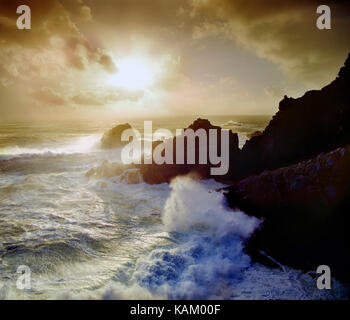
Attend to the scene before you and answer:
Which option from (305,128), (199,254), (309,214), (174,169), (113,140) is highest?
(113,140)

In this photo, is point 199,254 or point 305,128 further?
point 305,128

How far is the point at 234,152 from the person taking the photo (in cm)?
1639

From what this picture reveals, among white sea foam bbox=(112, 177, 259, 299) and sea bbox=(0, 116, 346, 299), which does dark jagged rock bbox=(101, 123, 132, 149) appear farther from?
white sea foam bbox=(112, 177, 259, 299)

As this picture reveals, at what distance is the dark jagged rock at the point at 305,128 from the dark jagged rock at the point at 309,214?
302 centimetres

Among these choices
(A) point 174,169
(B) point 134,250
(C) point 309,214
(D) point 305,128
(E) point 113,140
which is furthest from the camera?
(E) point 113,140

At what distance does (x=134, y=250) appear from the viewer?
24.7 ft

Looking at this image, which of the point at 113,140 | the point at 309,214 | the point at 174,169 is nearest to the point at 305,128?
the point at 309,214

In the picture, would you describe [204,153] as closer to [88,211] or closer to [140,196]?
[140,196]

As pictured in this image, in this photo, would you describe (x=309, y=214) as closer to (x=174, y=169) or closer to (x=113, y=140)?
(x=174, y=169)

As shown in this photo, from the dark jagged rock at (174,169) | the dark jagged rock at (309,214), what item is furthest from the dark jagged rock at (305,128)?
the dark jagged rock at (309,214)

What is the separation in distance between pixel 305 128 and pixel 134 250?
37.7ft

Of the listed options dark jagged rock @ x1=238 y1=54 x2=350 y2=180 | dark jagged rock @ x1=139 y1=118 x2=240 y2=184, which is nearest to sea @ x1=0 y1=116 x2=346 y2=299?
dark jagged rock @ x1=139 y1=118 x2=240 y2=184

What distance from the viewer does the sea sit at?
5.61 meters

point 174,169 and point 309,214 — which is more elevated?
point 174,169
